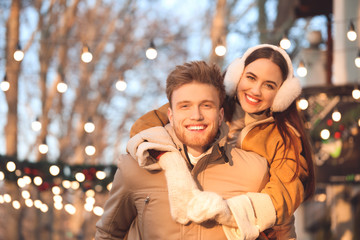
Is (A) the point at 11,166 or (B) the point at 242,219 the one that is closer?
(B) the point at 242,219

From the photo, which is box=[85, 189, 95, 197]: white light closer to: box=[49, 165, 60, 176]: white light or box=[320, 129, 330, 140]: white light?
box=[49, 165, 60, 176]: white light

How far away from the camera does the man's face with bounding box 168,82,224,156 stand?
3812 millimetres

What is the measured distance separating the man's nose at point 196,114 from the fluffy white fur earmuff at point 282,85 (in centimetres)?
74

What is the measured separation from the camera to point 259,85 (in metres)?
4.39

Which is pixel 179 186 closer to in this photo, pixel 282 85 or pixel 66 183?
pixel 282 85

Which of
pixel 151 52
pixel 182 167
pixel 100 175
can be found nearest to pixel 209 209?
pixel 182 167

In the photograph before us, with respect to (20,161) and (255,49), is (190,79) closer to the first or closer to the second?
(255,49)

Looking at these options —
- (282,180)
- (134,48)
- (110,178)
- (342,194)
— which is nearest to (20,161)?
(110,178)

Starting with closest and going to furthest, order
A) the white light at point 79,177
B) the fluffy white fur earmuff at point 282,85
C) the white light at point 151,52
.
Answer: the fluffy white fur earmuff at point 282,85 → the white light at point 151,52 → the white light at point 79,177

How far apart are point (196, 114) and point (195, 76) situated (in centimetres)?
23

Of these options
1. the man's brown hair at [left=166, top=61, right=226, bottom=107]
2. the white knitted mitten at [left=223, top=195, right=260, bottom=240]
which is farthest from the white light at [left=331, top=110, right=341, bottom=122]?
the white knitted mitten at [left=223, top=195, right=260, bottom=240]

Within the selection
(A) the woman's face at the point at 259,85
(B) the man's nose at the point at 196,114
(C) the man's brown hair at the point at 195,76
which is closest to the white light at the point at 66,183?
(A) the woman's face at the point at 259,85

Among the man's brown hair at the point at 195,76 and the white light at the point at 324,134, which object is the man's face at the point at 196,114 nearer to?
the man's brown hair at the point at 195,76

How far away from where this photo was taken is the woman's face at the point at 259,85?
4387 millimetres
